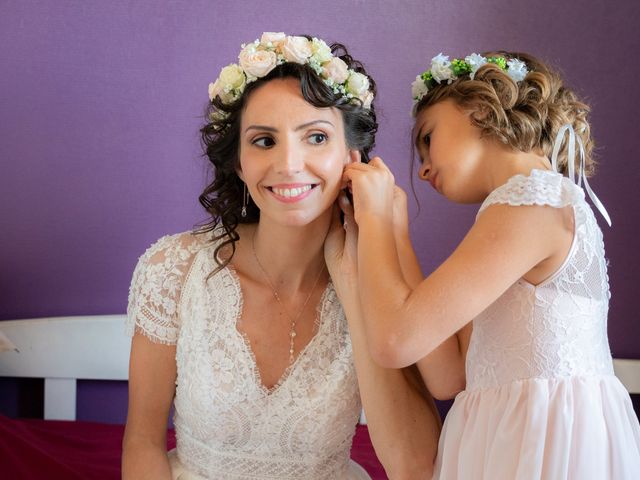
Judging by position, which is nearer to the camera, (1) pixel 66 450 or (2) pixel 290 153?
(2) pixel 290 153

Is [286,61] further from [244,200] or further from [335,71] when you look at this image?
[244,200]

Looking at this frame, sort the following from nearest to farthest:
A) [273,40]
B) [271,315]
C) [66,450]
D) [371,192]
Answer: [371,192] < [273,40] < [271,315] < [66,450]

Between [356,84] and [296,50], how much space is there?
13cm

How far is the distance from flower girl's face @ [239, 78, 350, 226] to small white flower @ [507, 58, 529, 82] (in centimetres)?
34

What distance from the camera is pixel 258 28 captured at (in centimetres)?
Result: 221

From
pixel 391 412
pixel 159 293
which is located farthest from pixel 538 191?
pixel 159 293

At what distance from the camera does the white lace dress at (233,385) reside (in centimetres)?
155

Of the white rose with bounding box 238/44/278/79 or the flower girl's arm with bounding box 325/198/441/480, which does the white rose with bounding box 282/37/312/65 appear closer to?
the white rose with bounding box 238/44/278/79

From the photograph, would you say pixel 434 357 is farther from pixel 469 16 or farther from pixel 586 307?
pixel 469 16

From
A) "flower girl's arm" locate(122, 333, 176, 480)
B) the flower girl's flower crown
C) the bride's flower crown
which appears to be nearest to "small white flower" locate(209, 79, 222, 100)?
the bride's flower crown

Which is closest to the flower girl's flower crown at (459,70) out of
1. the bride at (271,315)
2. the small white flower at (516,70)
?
the small white flower at (516,70)

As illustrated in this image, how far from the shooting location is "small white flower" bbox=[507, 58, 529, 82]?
1.50 metres

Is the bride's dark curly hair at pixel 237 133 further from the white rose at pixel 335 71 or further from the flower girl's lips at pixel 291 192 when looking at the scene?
the flower girl's lips at pixel 291 192

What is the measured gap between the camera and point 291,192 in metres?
1.45
